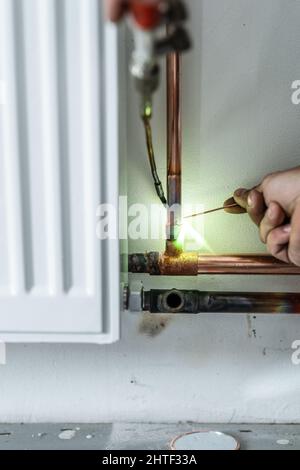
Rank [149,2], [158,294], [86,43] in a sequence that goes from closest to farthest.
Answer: [149,2], [86,43], [158,294]

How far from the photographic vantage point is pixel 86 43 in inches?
18.1

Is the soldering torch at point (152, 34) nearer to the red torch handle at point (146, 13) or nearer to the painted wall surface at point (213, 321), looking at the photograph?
the red torch handle at point (146, 13)

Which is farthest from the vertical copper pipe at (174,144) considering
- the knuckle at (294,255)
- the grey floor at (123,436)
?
the grey floor at (123,436)

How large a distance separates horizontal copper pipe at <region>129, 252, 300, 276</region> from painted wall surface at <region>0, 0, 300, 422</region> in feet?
0.18

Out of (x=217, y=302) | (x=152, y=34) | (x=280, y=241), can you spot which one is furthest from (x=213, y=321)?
(x=152, y=34)

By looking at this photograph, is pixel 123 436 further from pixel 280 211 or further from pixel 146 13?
pixel 146 13

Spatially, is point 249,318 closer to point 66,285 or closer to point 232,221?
point 232,221

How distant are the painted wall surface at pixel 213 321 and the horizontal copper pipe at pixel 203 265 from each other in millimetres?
53

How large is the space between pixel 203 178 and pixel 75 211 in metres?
0.23

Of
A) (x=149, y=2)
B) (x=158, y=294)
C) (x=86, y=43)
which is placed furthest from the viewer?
(x=158, y=294)

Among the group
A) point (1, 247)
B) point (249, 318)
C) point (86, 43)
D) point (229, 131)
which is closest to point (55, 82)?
point (86, 43)

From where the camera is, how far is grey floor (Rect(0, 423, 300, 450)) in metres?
0.70

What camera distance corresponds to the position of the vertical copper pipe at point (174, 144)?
0.61 meters

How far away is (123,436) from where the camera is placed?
2.35 ft
